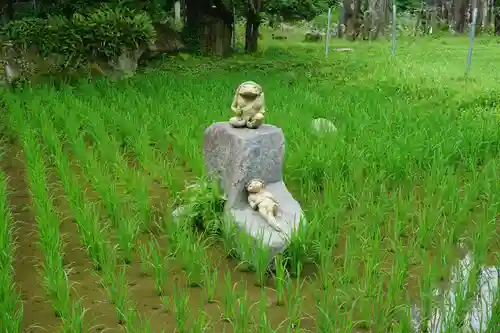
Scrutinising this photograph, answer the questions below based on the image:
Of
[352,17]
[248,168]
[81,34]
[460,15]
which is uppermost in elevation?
[460,15]

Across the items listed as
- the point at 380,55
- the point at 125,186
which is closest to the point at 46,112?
the point at 125,186

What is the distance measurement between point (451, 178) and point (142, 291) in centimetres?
235

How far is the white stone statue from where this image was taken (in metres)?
3.30

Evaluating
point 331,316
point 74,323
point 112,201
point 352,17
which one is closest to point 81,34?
point 112,201

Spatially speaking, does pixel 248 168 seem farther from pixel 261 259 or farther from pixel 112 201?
pixel 112 201

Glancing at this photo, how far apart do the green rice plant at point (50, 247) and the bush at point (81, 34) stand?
5.47 metres

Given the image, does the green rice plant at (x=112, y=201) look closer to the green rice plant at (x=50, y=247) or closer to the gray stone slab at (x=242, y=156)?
the green rice plant at (x=50, y=247)

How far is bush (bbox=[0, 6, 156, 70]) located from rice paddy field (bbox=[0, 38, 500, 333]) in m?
2.28

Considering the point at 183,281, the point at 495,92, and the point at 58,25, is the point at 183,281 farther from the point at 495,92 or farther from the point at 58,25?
the point at 58,25

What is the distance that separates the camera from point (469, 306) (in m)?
2.74

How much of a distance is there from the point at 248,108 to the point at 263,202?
0.68 meters

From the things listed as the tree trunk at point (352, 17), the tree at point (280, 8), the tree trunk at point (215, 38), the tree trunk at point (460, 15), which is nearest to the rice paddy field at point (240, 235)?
the tree at point (280, 8)

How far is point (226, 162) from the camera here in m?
3.71

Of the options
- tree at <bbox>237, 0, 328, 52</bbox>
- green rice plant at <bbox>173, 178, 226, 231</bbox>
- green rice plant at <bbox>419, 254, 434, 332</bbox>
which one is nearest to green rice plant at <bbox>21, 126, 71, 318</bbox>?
green rice plant at <bbox>173, 178, 226, 231</bbox>
